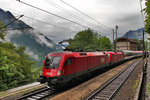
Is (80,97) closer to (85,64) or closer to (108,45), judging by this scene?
(85,64)

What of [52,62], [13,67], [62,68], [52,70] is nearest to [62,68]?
[62,68]

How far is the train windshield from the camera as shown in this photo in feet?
38.6

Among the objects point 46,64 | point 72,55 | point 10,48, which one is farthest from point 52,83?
point 10,48

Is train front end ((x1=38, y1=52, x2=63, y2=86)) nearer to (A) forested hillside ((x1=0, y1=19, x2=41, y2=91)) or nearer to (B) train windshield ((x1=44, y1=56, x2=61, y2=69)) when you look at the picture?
(B) train windshield ((x1=44, y1=56, x2=61, y2=69))

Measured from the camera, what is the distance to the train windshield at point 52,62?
38.6 ft

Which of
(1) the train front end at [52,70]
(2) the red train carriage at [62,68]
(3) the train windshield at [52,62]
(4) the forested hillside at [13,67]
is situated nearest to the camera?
(1) the train front end at [52,70]

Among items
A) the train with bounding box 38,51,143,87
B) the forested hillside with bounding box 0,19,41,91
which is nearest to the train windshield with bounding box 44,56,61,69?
the train with bounding box 38,51,143,87

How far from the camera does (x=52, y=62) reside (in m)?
12.2

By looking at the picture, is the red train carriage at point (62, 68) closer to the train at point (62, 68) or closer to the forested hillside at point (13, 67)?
the train at point (62, 68)

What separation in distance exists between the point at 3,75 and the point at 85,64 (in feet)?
29.3

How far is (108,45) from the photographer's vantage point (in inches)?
2409

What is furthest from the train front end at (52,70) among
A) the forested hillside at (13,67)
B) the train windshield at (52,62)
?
the forested hillside at (13,67)

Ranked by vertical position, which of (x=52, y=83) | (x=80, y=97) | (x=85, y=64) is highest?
(x=85, y=64)

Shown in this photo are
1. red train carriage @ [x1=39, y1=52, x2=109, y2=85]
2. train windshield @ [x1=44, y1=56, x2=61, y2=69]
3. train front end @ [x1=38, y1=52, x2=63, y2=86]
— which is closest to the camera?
train front end @ [x1=38, y1=52, x2=63, y2=86]
